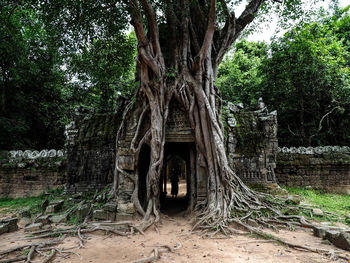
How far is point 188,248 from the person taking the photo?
322 centimetres

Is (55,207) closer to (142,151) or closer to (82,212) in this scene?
(82,212)

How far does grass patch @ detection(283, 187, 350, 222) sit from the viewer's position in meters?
4.92

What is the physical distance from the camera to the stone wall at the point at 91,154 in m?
6.36

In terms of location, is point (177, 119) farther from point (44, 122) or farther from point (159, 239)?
point (44, 122)

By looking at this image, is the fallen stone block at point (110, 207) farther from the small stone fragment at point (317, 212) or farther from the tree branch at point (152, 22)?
the small stone fragment at point (317, 212)

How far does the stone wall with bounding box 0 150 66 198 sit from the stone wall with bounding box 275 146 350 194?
834 centimetres

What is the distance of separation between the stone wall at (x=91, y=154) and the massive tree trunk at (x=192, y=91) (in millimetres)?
1511

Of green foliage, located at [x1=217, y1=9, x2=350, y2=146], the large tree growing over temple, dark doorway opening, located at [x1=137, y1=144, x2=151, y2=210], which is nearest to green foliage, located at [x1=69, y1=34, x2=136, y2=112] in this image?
the large tree growing over temple

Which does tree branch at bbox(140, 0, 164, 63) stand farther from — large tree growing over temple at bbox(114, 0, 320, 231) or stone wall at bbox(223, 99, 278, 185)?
stone wall at bbox(223, 99, 278, 185)

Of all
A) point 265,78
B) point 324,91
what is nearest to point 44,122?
point 265,78

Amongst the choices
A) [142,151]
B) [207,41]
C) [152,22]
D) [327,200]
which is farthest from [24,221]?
[327,200]

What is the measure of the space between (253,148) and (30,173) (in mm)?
8275

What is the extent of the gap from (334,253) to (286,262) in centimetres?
73

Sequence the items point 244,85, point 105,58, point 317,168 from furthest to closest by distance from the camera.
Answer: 1. point 244,85
2. point 317,168
3. point 105,58
